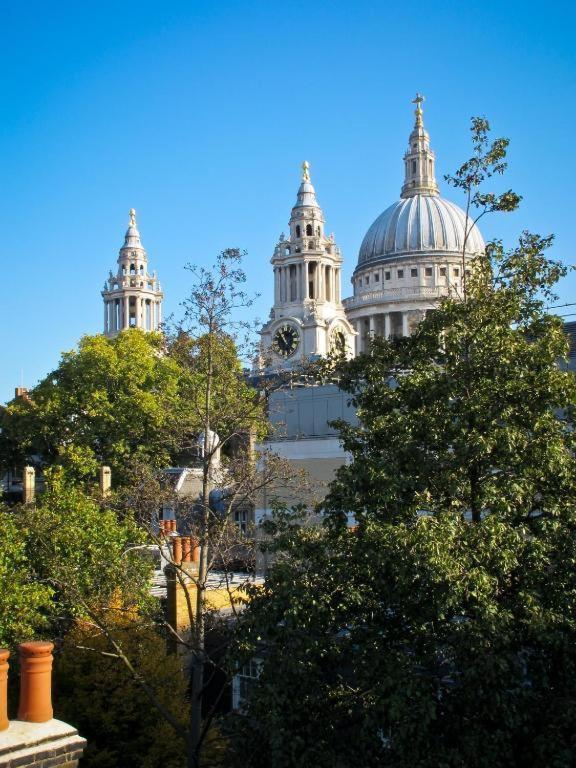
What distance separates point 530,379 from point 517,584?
3.07m

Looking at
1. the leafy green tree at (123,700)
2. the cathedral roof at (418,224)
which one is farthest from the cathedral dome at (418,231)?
the leafy green tree at (123,700)

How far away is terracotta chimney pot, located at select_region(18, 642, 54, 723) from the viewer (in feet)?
40.5

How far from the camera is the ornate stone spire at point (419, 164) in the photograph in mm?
125500

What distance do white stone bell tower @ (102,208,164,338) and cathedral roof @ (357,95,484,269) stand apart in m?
29.7

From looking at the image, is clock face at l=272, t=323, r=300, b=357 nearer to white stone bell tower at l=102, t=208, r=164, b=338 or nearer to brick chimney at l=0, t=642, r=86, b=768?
white stone bell tower at l=102, t=208, r=164, b=338

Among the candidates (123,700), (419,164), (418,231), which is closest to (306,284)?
(418,231)

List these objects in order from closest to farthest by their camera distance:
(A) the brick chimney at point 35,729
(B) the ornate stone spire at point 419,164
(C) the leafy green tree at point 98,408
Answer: (A) the brick chimney at point 35,729
(C) the leafy green tree at point 98,408
(B) the ornate stone spire at point 419,164

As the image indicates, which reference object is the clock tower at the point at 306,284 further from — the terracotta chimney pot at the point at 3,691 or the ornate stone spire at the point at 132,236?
the terracotta chimney pot at the point at 3,691

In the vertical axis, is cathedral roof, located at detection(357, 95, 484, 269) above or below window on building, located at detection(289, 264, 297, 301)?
above

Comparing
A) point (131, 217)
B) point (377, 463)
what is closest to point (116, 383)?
point (377, 463)

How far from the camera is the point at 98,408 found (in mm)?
54438

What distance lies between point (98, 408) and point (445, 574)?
1782 inches

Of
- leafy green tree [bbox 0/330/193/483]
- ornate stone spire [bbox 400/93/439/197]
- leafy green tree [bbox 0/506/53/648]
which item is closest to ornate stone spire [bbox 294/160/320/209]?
ornate stone spire [bbox 400/93/439/197]

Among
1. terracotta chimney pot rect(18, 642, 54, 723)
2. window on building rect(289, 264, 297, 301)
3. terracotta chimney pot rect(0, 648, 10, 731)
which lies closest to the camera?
terracotta chimney pot rect(0, 648, 10, 731)
